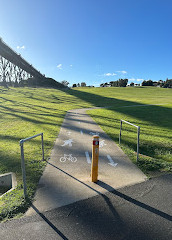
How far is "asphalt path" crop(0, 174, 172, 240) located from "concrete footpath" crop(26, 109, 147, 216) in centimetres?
21

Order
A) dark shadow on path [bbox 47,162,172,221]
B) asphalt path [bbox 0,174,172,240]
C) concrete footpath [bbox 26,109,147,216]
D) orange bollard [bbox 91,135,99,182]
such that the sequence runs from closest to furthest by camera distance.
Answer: asphalt path [bbox 0,174,172,240], dark shadow on path [bbox 47,162,172,221], concrete footpath [bbox 26,109,147,216], orange bollard [bbox 91,135,99,182]

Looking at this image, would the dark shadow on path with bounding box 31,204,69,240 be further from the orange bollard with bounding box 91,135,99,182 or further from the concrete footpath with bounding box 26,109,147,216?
the orange bollard with bounding box 91,135,99,182

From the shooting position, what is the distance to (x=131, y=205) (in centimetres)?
290

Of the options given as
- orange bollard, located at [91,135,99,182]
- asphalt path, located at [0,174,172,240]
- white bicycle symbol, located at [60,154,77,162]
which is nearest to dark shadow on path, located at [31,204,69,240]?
asphalt path, located at [0,174,172,240]

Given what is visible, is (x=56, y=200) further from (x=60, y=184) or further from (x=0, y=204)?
(x=0, y=204)

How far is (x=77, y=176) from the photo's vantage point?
395 cm

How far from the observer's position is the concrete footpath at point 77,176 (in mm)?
3107

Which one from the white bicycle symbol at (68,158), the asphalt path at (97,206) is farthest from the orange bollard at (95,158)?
the white bicycle symbol at (68,158)

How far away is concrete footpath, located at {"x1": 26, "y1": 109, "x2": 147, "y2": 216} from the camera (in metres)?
3.11

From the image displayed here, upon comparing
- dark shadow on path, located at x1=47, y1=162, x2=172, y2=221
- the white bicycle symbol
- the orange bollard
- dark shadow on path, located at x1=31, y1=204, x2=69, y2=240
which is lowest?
dark shadow on path, located at x1=31, y1=204, x2=69, y2=240

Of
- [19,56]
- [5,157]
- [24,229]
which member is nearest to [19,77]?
[19,56]

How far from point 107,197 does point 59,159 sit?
2.32 metres

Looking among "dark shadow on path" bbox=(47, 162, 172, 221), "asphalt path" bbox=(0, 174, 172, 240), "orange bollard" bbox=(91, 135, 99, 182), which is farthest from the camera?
"orange bollard" bbox=(91, 135, 99, 182)

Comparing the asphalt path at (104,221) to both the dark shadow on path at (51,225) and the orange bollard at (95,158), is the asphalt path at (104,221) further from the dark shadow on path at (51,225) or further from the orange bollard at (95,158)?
the orange bollard at (95,158)
